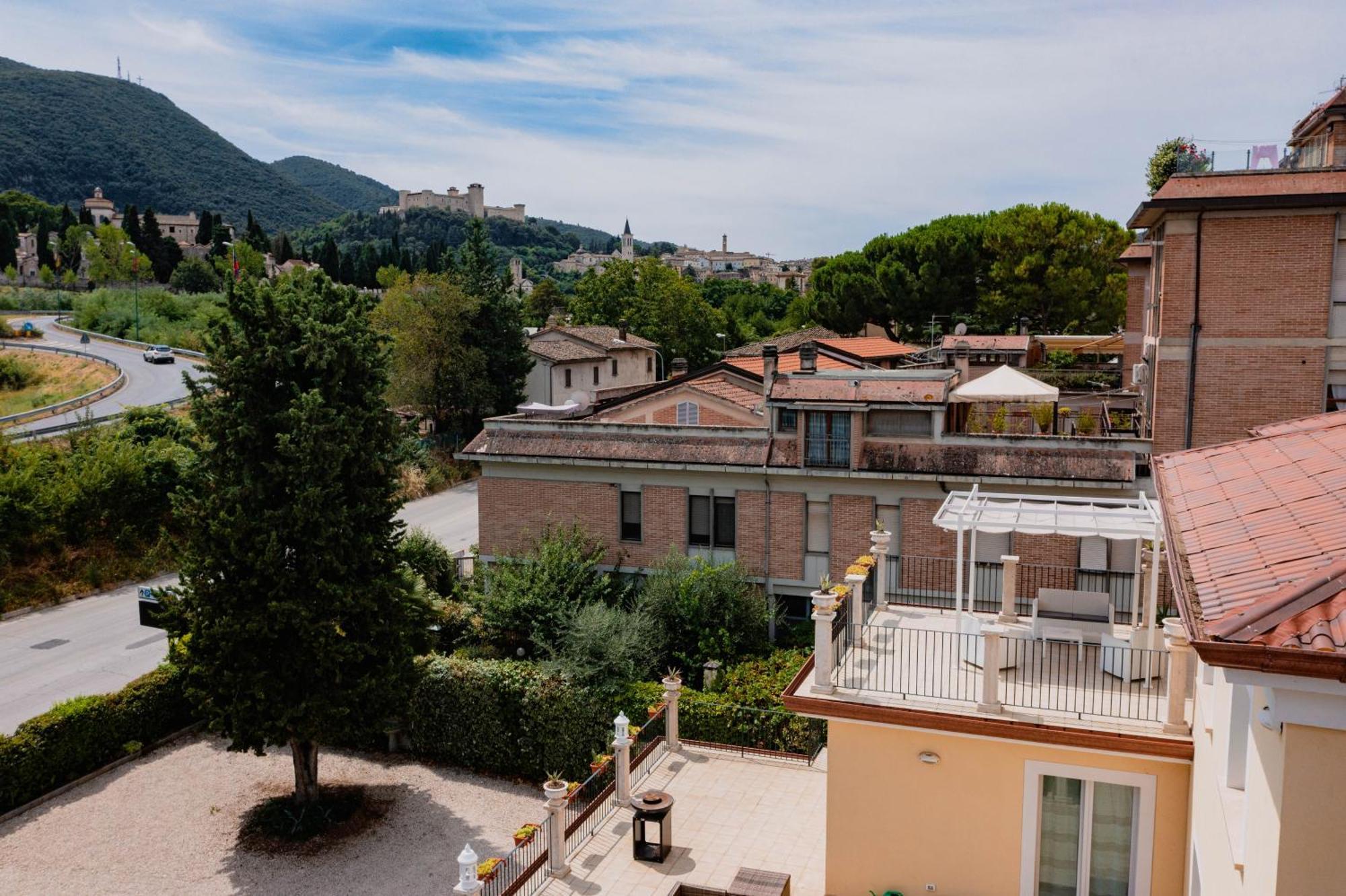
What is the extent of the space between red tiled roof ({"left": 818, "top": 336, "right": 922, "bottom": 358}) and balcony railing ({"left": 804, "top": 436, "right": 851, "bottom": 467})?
53.0ft

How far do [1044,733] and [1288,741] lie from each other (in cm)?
525

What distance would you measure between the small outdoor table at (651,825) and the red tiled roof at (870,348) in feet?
90.5

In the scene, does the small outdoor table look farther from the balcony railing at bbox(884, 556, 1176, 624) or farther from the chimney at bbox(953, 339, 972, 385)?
the chimney at bbox(953, 339, 972, 385)

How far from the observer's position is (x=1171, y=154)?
2609 cm

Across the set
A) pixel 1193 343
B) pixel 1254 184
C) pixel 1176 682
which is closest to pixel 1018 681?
pixel 1176 682

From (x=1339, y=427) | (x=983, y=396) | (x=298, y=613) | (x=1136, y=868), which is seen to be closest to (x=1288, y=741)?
(x=1339, y=427)

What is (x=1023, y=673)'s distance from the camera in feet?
36.3

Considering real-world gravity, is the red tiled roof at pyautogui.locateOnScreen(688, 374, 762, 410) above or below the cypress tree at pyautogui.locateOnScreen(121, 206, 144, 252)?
below

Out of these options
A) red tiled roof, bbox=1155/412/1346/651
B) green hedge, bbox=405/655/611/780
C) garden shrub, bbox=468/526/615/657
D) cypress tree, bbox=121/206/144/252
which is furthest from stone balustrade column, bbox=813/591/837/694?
cypress tree, bbox=121/206/144/252

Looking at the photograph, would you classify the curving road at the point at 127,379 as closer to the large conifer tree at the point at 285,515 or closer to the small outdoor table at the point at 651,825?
the large conifer tree at the point at 285,515

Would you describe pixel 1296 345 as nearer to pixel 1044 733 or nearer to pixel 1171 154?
pixel 1171 154

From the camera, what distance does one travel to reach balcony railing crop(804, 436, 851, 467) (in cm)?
2327

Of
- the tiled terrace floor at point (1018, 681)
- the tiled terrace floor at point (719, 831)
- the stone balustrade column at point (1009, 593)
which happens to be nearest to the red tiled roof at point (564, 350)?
the tiled terrace floor at point (719, 831)

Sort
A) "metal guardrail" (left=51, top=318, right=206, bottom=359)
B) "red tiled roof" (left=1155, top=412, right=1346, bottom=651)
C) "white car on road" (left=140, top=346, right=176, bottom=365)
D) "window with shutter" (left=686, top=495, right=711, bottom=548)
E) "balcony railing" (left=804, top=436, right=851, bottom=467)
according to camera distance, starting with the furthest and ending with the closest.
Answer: "metal guardrail" (left=51, top=318, right=206, bottom=359), "white car on road" (left=140, top=346, right=176, bottom=365), "window with shutter" (left=686, top=495, right=711, bottom=548), "balcony railing" (left=804, top=436, right=851, bottom=467), "red tiled roof" (left=1155, top=412, right=1346, bottom=651)
